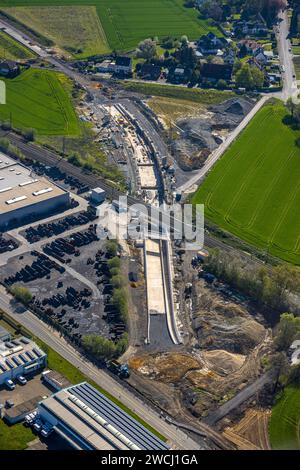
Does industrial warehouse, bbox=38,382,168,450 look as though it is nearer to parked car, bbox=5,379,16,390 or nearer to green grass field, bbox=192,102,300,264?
parked car, bbox=5,379,16,390

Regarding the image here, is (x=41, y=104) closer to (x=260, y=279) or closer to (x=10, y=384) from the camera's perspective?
(x=260, y=279)

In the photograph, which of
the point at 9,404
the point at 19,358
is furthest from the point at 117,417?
the point at 19,358

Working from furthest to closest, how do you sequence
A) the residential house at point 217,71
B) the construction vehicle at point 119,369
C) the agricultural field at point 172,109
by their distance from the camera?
the residential house at point 217,71
the agricultural field at point 172,109
the construction vehicle at point 119,369

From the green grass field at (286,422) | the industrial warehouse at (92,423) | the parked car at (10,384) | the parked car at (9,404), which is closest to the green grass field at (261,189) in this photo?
the green grass field at (286,422)

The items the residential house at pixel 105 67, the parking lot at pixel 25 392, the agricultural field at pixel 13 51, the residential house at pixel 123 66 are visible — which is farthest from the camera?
the agricultural field at pixel 13 51

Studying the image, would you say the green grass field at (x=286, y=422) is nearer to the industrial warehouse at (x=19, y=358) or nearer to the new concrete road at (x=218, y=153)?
the industrial warehouse at (x=19, y=358)

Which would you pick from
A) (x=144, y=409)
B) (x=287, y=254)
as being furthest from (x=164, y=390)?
(x=287, y=254)

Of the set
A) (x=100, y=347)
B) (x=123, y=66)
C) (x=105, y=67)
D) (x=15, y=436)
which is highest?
(x=123, y=66)

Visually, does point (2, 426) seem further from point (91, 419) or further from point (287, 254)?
point (287, 254)
